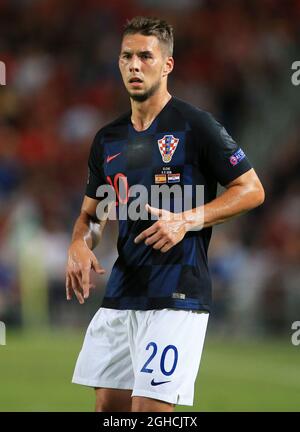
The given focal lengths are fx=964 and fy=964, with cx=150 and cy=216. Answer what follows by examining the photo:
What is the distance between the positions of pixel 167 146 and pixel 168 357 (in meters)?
1.04

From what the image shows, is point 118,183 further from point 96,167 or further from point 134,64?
point 134,64

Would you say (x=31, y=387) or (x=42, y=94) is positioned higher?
(x=42, y=94)

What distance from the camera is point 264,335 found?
13.2m

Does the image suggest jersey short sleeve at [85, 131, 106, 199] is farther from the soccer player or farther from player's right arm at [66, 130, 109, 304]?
the soccer player

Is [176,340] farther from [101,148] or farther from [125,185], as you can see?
[101,148]

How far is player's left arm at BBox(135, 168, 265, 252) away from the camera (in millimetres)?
4414

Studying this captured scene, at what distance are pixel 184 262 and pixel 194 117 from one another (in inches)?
28.4

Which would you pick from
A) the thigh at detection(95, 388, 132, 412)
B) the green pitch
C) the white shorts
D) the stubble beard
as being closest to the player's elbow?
the white shorts

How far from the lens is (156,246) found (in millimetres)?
4414

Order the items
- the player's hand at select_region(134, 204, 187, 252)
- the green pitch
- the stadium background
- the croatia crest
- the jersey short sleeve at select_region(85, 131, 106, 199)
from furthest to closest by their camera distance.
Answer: the stadium background < the green pitch < the jersey short sleeve at select_region(85, 131, 106, 199) < the croatia crest < the player's hand at select_region(134, 204, 187, 252)

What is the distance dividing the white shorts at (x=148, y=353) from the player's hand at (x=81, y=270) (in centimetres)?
19

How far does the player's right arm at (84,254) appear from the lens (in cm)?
485

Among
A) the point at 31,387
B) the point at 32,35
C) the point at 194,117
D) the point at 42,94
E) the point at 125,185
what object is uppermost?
the point at 32,35
